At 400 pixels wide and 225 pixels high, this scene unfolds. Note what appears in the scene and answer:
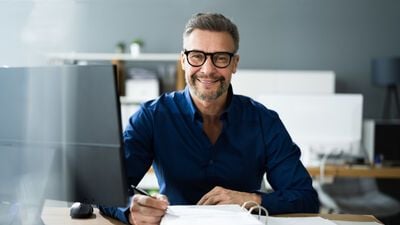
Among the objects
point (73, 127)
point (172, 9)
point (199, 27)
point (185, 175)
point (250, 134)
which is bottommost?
point (185, 175)

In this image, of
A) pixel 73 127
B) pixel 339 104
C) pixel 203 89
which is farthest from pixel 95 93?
pixel 339 104

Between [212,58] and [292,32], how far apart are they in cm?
334

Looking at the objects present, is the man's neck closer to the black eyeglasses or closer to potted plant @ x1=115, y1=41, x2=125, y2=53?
the black eyeglasses

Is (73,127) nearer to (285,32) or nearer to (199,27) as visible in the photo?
(199,27)

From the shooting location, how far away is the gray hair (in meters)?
1.58

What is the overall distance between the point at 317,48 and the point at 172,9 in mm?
1444

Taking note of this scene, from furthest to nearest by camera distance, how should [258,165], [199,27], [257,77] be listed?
[257,77], [258,165], [199,27]

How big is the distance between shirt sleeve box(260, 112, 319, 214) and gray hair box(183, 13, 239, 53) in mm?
325

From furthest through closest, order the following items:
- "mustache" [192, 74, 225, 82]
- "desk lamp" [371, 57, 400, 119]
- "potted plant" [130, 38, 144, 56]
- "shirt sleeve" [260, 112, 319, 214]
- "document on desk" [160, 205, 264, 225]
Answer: "potted plant" [130, 38, 144, 56] → "desk lamp" [371, 57, 400, 119] → "mustache" [192, 74, 225, 82] → "shirt sleeve" [260, 112, 319, 214] → "document on desk" [160, 205, 264, 225]

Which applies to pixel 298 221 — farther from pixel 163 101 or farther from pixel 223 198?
pixel 163 101

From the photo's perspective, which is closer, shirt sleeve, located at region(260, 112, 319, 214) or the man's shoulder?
shirt sleeve, located at region(260, 112, 319, 214)

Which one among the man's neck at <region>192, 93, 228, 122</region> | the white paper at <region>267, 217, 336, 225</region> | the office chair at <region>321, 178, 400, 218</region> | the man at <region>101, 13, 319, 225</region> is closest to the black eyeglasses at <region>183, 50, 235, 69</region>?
the man at <region>101, 13, 319, 225</region>

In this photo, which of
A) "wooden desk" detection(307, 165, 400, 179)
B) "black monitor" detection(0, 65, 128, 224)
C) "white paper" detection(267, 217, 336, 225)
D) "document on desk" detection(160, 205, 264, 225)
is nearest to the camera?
"black monitor" detection(0, 65, 128, 224)

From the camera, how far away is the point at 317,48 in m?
4.75
